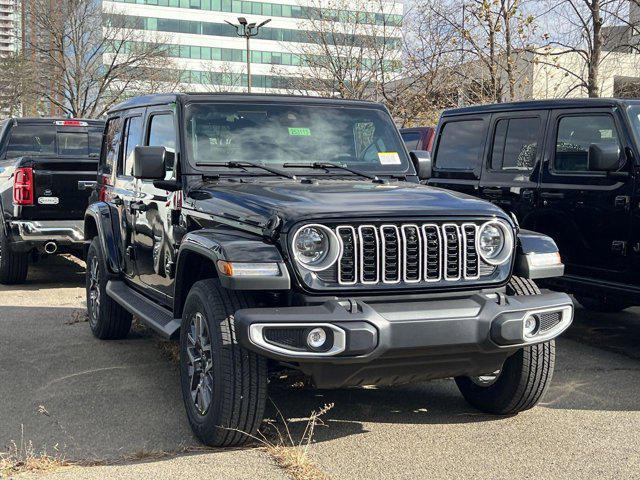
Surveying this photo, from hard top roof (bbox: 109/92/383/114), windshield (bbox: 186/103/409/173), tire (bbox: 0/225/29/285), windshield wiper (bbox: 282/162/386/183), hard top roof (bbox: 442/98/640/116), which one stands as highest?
hard top roof (bbox: 442/98/640/116)

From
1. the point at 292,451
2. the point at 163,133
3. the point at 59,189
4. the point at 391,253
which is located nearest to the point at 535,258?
the point at 391,253

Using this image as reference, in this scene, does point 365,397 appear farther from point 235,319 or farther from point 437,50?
point 437,50

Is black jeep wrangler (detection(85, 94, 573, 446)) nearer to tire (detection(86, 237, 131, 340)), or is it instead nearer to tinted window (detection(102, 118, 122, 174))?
tire (detection(86, 237, 131, 340))

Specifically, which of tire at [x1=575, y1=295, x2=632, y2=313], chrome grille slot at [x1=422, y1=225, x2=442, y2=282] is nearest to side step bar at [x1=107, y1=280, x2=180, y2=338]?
chrome grille slot at [x1=422, y1=225, x2=442, y2=282]

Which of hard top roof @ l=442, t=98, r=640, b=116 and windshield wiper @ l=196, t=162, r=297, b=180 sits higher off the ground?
hard top roof @ l=442, t=98, r=640, b=116

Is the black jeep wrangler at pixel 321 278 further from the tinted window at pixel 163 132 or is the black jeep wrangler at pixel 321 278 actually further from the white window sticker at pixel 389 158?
the white window sticker at pixel 389 158

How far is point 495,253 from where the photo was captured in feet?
15.1

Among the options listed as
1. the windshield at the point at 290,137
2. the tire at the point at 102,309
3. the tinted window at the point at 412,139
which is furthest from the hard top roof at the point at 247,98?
the tinted window at the point at 412,139

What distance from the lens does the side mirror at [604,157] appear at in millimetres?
6414

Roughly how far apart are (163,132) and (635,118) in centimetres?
358

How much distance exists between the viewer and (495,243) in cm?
463

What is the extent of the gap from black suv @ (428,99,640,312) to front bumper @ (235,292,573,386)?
2.32 metres

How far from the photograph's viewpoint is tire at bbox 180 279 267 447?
4254 mm

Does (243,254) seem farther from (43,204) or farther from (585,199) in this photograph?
(43,204)
